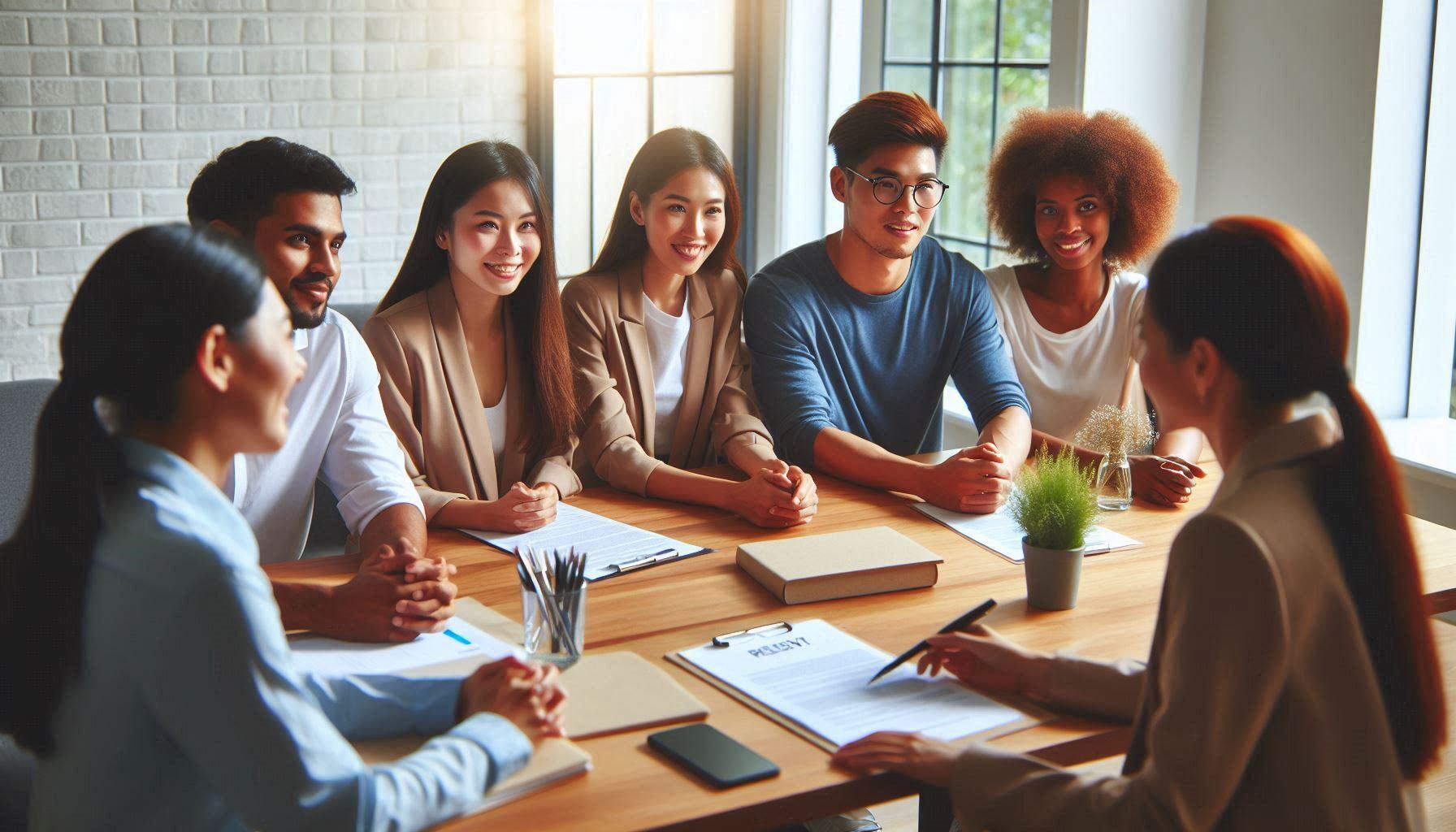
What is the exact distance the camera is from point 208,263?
1.06 meters

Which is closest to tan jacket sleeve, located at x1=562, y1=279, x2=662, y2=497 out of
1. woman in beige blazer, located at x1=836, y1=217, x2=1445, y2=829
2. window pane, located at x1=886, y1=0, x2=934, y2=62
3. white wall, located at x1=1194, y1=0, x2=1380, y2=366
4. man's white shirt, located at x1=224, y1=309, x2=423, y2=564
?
man's white shirt, located at x1=224, y1=309, x2=423, y2=564

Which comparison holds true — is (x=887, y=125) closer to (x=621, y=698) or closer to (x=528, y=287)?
(x=528, y=287)

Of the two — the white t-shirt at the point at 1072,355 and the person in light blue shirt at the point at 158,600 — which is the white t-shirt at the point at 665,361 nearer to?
the white t-shirt at the point at 1072,355

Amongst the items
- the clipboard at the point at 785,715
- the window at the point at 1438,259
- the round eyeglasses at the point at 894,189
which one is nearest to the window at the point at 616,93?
the round eyeglasses at the point at 894,189

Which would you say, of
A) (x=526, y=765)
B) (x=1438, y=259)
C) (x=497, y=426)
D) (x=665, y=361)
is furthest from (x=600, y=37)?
(x=526, y=765)

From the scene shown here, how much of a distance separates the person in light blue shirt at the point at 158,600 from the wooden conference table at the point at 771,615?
0.66 feet

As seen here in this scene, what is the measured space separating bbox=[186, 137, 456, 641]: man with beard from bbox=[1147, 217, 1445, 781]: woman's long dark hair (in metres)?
1.20

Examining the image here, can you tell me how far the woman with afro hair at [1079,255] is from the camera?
9.11ft

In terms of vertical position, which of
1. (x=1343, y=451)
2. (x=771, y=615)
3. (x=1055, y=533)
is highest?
(x=1343, y=451)

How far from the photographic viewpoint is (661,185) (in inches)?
105

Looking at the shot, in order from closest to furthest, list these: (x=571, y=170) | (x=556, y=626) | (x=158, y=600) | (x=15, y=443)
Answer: (x=158, y=600) < (x=556, y=626) < (x=15, y=443) < (x=571, y=170)

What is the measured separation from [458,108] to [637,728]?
3467 millimetres

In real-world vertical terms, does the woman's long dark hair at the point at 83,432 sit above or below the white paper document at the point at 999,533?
above

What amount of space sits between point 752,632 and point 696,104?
361 cm
